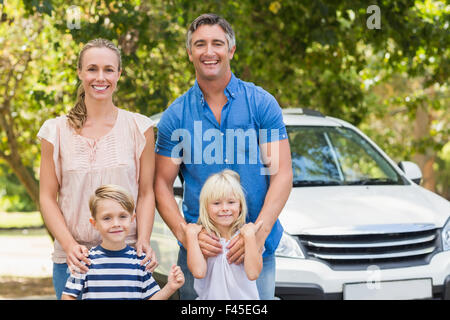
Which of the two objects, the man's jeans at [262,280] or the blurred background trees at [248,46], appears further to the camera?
the blurred background trees at [248,46]

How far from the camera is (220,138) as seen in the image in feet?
10.2

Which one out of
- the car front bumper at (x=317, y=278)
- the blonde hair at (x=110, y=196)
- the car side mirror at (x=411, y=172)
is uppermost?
the car side mirror at (x=411, y=172)

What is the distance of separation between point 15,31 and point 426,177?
50.2 feet

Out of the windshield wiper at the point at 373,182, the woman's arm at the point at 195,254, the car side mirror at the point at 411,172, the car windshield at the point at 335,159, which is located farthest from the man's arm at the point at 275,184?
the car side mirror at the point at 411,172

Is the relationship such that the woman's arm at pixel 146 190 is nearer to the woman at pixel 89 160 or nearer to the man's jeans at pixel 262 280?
the woman at pixel 89 160

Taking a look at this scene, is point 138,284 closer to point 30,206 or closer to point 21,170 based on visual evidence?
point 21,170

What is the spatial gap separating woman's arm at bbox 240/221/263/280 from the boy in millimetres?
300

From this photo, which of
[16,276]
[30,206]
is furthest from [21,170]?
[30,206]

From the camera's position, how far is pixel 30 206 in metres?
41.1

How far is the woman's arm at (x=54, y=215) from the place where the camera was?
2.81m

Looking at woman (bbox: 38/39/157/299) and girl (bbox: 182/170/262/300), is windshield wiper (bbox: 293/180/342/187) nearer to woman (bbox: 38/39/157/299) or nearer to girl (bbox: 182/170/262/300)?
girl (bbox: 182/170/262/300)

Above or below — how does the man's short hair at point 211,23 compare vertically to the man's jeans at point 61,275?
above

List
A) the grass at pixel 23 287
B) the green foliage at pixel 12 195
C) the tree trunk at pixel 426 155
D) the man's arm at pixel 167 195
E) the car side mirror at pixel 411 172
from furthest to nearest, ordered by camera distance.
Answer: the green foliage at pixel 12 195 < the tree trunk at pixel 426 155 < the grass at pixel 23 287 < the car side mirror at pixel 411 172 < the man's arm at pixel 167 195

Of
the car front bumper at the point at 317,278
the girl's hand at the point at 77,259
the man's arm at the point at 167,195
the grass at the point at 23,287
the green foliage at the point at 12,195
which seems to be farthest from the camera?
the green foliage at the point at 12,195
